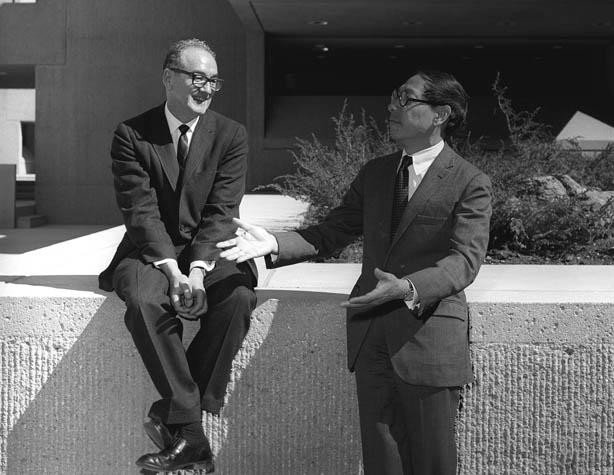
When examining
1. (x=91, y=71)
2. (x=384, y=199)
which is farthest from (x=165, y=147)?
(x=91, y=71)

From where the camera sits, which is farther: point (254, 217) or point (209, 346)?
point (254, 217)

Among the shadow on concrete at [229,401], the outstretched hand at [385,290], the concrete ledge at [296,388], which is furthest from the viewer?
the shadow on concrete at [229,401]

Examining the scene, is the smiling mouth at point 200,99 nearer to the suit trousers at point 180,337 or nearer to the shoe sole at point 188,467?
the suit trousers at point 180,337

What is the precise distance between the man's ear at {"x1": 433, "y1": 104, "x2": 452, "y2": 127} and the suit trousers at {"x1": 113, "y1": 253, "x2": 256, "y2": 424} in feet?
3.30

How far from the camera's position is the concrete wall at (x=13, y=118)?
3553 cm

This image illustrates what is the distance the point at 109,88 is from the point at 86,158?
4.60ft

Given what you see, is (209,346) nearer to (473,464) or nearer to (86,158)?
(473,464)

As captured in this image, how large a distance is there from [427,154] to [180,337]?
4.02 ft

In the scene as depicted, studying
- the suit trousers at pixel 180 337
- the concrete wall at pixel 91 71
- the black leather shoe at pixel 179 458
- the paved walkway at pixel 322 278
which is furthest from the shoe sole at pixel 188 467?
the concrete wall at pixel 91 71

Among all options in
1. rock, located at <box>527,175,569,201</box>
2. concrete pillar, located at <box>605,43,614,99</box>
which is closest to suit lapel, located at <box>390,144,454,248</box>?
rock, located at <box>527,175,569,201</box>

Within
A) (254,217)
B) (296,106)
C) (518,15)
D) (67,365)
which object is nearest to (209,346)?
(67,365)

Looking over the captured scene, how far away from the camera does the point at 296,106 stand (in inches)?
688

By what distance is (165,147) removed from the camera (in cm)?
391

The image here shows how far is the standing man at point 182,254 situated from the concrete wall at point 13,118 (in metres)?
33.2
